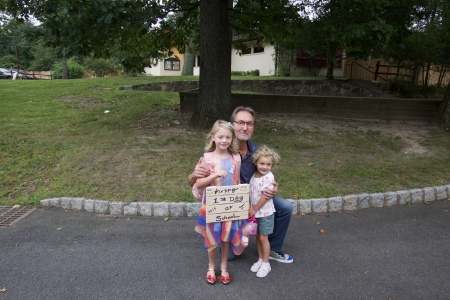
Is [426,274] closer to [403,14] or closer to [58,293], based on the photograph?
[58,293]

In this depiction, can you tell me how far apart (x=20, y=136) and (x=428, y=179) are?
27.8ft

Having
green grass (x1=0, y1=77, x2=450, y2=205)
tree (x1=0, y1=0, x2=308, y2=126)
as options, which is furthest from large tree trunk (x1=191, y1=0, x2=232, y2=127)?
green grass (x1=0, y1=77, x2=450, y2=205)

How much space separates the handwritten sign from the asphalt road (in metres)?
0.68

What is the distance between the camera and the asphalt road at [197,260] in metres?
3.03

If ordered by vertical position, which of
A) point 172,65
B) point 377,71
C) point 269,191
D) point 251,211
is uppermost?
point 172,65

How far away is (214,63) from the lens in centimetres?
771

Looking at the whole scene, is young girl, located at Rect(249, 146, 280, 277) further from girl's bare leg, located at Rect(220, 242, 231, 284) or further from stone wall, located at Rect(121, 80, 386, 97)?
stone wall, located at Rect(121, 80, 386, 97)

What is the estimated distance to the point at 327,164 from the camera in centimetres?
642

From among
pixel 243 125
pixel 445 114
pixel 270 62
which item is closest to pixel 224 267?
pixel 243 125

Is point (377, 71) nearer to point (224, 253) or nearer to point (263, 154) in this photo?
point (263, 154)

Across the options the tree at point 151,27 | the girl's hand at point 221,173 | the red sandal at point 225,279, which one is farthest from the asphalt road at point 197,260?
the tree at point 151,27

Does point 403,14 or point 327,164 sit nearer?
point 327,164

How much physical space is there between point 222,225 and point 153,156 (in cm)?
359

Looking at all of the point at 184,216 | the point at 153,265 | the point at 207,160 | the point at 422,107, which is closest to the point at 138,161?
the point at 184,216
